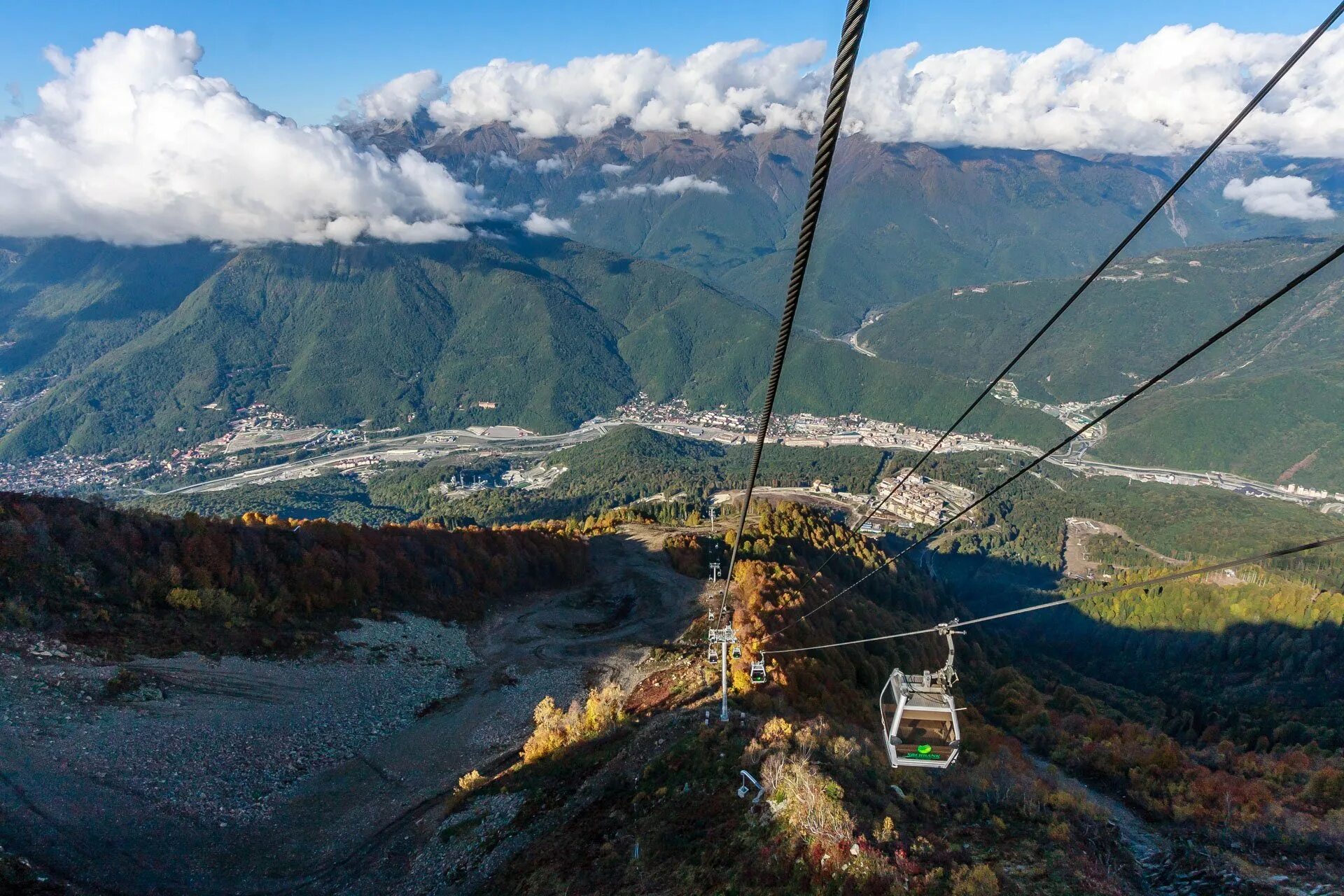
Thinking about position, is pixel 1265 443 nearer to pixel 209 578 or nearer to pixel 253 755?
pixel 209 578

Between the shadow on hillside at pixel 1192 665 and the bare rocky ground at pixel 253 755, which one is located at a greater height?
the bare rocky ground at pixel 253 755

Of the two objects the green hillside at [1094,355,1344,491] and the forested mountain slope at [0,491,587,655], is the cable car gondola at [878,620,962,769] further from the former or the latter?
the green hillside at [1094,355,1344,491]

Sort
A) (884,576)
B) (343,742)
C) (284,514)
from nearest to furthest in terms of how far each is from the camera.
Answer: (343,742)
(884,576)
(284,514)

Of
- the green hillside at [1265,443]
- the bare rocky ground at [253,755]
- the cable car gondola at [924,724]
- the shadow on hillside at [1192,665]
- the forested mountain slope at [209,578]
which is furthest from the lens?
the green hillside at [1265,443]

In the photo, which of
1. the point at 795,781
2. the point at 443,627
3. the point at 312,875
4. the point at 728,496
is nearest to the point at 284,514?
the point at 728,496

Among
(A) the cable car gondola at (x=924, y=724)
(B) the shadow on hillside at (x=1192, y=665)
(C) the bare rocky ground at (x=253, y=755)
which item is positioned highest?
(A) the cable car gondola at (x=924, y=724)

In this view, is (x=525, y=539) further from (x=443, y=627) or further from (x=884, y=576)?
(x=884, y=576)

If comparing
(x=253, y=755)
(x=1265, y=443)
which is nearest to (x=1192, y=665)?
(x=253, y=755)

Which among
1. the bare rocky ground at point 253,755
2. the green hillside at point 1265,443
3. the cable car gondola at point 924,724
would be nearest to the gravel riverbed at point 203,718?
the bare rocky ground at point 253,755

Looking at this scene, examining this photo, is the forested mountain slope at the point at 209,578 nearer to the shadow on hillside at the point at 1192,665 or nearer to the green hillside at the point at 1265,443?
the shadow on hillside at the point at 1192,665
